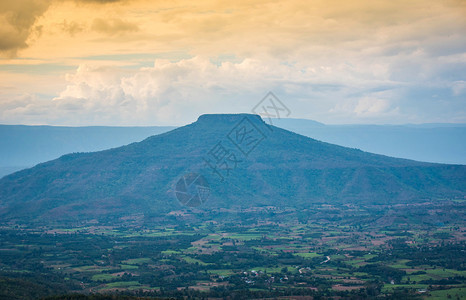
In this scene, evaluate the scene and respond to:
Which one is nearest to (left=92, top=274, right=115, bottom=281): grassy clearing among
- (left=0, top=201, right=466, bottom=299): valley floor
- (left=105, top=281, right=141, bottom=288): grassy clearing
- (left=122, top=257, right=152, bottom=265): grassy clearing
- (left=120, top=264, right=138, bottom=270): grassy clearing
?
(left=0, top=201, right=466, bottom=299): valley floor

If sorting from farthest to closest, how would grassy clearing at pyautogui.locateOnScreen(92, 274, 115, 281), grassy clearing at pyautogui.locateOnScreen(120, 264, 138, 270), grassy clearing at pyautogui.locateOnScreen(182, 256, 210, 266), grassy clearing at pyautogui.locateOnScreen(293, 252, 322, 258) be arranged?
grassy clearing at pyautogui.locateOnScreen(293, 252, 322, 258) → grassy clearing at pyautogui.locateOnScreen(182, 256, 210, 266) → grassy clearing at pyautogui.locateOnScreen(120, 264, 138, 270) → grassy clearing at pyautogui.locateOnScreen(92, 274, 115, 281)

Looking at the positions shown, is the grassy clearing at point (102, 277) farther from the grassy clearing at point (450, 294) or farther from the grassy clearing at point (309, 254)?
the grassy clearing at point (450, 294)

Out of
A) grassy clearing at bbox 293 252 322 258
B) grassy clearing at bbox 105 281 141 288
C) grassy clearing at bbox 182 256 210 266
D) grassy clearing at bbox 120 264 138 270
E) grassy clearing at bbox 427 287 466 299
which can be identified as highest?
grassy clearing at bbox 120 264 138 270

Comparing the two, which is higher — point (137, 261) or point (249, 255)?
point (137, 261)

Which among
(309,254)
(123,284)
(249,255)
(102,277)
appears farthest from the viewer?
(309,254)

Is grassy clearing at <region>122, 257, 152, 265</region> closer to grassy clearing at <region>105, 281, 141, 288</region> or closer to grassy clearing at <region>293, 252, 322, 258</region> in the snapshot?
grassy clearing at <region>105, 281, 141, 288</region>

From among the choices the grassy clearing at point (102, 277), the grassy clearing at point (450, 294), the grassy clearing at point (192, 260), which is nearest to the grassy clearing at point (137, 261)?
the grassy clearing at point (192, 260)

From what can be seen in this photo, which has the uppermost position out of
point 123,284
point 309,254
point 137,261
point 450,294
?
point 137,261

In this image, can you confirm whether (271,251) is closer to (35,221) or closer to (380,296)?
(380,296)

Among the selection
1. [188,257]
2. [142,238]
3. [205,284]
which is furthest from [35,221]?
[205,284]

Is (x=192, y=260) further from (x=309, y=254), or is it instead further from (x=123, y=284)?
(x=309, y=254)

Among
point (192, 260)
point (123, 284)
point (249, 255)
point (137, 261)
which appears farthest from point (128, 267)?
point (249, 255)
